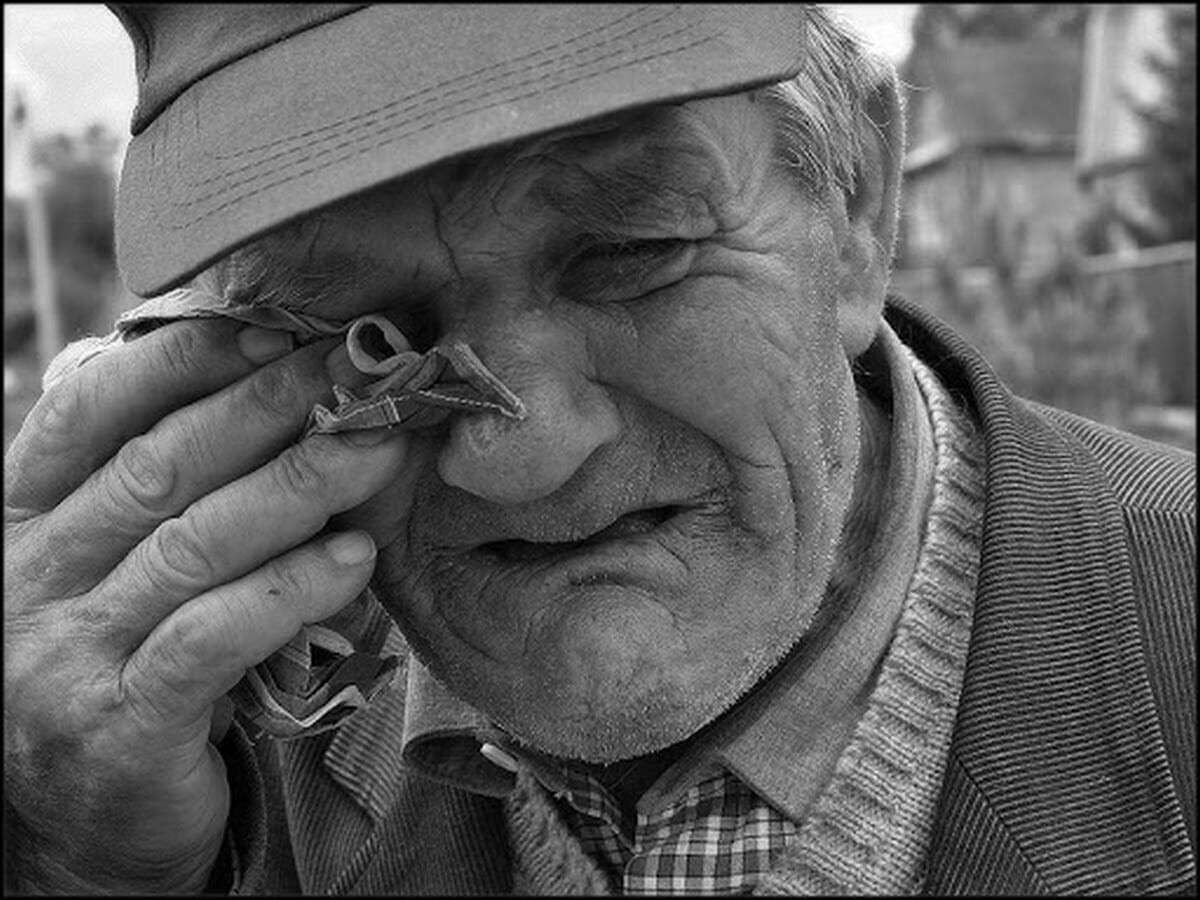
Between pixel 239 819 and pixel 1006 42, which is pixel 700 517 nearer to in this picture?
pixel 239 819

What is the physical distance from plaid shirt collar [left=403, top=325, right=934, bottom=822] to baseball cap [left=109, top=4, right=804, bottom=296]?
865 mm

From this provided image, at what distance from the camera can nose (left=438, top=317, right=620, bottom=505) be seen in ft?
6.10

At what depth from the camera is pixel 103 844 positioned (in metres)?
2.21

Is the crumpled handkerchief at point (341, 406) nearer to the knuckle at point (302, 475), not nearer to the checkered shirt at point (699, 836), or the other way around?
the knuckle at point (302, 475)

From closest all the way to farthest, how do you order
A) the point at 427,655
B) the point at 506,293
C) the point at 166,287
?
the point at 166,287 < the point at 506,293 < the point at 427,655

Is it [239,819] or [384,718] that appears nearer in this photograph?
[239,819]

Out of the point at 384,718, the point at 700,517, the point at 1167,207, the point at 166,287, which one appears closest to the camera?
the point at 166,287

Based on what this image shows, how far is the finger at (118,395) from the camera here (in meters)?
2.04

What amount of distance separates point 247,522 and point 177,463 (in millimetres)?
141

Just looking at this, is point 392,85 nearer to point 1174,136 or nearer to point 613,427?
point 613,427

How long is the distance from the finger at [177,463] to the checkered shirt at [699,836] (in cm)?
76

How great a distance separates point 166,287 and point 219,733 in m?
0.90

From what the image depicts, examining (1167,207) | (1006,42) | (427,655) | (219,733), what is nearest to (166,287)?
(427,655)

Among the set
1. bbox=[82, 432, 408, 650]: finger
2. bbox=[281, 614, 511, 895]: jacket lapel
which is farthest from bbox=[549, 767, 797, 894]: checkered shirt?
bbox=[82, 432, 408, 650]: finger
